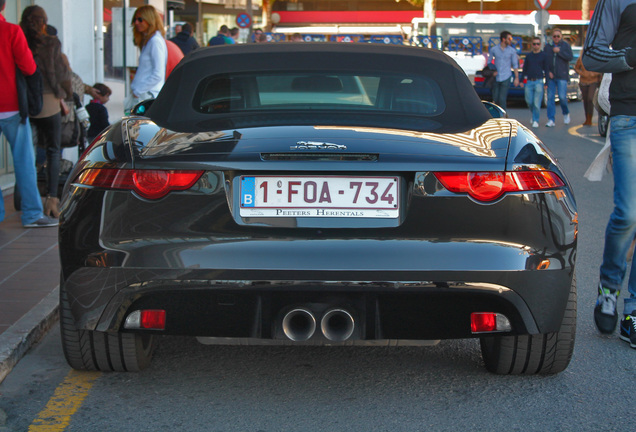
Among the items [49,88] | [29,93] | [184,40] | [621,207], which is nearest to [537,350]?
[621,207]

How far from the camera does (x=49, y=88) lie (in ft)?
25.0

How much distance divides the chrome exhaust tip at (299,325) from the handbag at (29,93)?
4.51 metres

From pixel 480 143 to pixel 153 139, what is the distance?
121cm

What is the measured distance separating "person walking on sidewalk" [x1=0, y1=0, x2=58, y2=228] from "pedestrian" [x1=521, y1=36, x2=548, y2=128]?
47.1 ft

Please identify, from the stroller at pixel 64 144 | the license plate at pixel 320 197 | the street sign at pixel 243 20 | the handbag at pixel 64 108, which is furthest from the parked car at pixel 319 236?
the street sign at pixel 243 20

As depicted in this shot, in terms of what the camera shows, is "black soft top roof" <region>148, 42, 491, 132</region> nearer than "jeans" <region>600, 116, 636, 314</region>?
Yes

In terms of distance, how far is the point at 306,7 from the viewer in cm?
7119

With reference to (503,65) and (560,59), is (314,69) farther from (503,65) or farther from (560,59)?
(560,59)

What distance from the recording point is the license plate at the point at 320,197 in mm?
3154

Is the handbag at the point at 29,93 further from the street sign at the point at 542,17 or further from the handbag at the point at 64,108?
the street sign at the point at 542,17

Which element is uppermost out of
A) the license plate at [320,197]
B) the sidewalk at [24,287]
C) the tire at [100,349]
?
the license plate at [320,197]

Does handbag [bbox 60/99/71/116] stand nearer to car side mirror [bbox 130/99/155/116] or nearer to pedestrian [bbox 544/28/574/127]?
car side mirror [bbox 130/99/155/116]

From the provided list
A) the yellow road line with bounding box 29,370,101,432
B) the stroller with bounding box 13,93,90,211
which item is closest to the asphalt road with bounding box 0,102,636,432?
the yellow road line with bounding box 29,370,101,432

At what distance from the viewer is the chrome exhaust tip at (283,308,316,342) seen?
3.23 m
